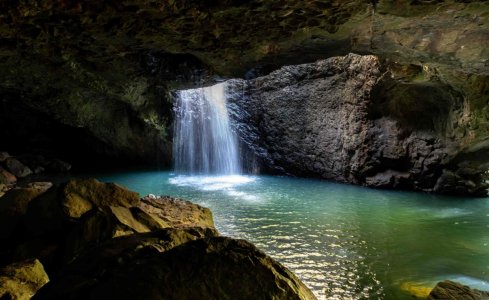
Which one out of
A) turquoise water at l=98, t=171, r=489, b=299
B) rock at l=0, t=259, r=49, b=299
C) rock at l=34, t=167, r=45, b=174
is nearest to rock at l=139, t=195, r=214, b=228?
turquoise water at l=98, t=171, r=489, b=299

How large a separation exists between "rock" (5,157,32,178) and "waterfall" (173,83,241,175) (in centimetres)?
738

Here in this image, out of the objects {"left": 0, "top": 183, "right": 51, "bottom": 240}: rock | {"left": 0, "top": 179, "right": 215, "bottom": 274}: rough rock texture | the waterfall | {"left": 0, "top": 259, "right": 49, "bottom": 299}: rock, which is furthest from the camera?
the waterfall

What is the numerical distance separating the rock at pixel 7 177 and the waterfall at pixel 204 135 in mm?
7816

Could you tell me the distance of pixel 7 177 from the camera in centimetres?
1661

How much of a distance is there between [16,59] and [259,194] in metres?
8.41

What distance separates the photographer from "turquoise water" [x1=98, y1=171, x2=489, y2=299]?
6.16 metres

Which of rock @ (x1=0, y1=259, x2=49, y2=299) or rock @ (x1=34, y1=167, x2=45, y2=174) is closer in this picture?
rock @ (x1=0, y1=259, x2=49, y2=299)

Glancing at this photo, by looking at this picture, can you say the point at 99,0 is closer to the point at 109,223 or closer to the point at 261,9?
the point at 261,9

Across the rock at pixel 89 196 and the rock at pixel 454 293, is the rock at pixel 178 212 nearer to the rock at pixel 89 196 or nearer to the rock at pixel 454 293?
the rock at pixel 89 196

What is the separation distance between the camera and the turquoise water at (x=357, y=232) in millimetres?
6160

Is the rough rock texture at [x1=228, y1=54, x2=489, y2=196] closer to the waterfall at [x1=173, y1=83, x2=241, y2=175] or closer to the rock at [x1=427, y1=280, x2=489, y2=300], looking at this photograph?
the waterfall at [x1=173, y1=83, x2=241, y2=175]

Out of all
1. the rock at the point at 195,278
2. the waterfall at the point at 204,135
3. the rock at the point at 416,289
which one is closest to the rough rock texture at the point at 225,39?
the rock at the point at 195,278

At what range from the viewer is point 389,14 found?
19.6 feet

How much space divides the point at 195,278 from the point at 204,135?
1927cm
